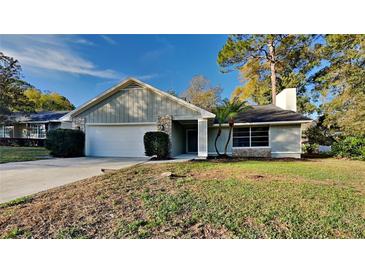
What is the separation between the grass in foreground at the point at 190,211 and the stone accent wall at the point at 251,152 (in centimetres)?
683

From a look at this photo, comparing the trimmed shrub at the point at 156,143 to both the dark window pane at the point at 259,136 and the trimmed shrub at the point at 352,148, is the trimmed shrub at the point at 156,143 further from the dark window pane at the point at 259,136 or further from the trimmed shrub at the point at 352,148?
the trimmed shrub at the point at 352,148

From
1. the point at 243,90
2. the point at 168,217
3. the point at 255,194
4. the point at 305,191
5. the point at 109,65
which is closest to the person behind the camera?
the point at 168,217

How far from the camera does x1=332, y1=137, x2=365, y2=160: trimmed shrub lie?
1127cm

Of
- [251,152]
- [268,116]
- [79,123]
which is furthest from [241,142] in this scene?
[79,123]

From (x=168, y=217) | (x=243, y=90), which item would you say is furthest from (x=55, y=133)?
(x=243, y=90)

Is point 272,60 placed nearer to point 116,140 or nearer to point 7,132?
point 116,140

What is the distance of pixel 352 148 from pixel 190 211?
527 inches

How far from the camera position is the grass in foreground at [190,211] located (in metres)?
2.85

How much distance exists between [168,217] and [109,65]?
9.89m

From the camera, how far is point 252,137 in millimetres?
12656

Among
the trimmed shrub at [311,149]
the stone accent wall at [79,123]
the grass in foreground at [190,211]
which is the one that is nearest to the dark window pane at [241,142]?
the trimmed shrub at [311,149]

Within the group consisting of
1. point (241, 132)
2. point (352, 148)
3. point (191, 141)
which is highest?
point (241, 132)

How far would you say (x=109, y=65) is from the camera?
10.6 m
